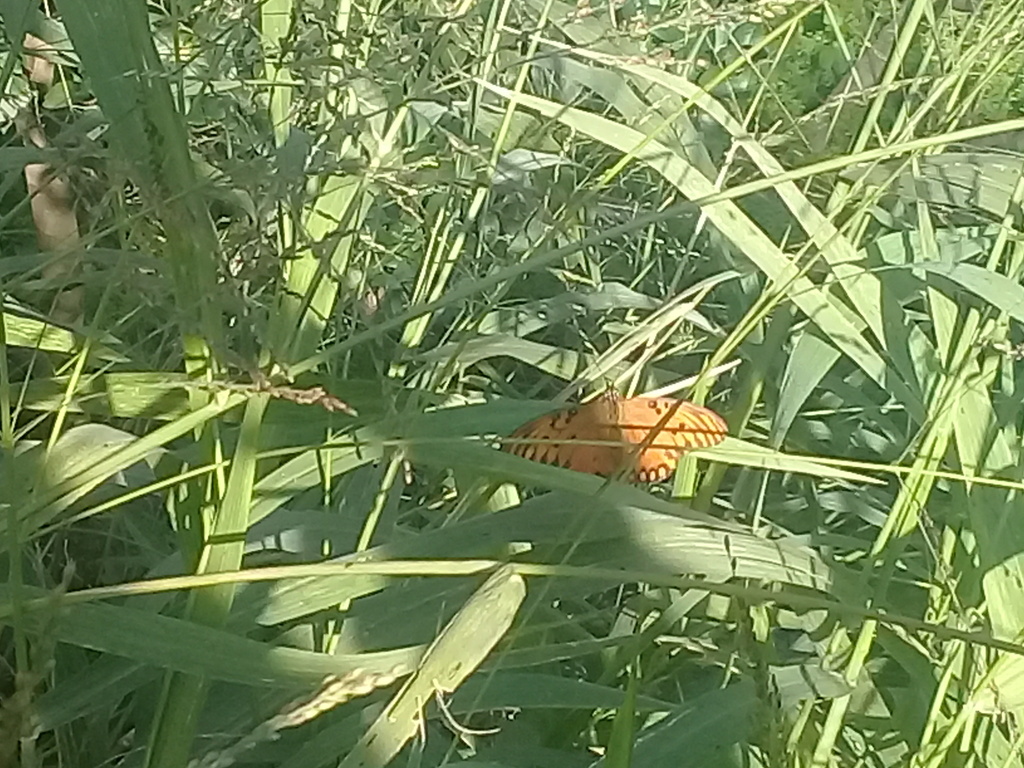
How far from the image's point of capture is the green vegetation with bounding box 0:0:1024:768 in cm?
37

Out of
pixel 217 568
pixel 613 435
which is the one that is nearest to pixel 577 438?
pixel 613 435

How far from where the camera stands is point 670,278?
0.86 metres

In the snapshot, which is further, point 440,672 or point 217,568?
point 217,568

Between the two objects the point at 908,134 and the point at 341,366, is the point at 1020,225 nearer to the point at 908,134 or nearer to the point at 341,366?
the point at 908,134

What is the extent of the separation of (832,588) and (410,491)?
0.28 m

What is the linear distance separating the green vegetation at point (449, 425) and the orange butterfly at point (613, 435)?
1 cm

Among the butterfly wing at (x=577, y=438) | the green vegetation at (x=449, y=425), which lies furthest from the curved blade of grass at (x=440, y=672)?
the butterfly wing at (x=577, y=438)

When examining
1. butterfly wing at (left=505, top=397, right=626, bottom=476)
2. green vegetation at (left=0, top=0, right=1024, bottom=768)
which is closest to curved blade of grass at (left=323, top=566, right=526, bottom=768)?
green vegetation at (left=0, top=0, right=1024, bottom=768)

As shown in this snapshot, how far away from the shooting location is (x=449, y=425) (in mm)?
456

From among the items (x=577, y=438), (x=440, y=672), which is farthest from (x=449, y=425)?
(x=440, y=672)

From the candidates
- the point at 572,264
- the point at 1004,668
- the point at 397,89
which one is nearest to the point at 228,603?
the point at 397,89

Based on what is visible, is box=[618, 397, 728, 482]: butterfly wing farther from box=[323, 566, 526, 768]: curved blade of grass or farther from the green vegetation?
box=[323, 566, 526, 768]: curved blade of grass

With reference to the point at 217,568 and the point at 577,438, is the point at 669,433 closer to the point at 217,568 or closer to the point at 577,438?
the point at 577,438

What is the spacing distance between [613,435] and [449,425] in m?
0.06
